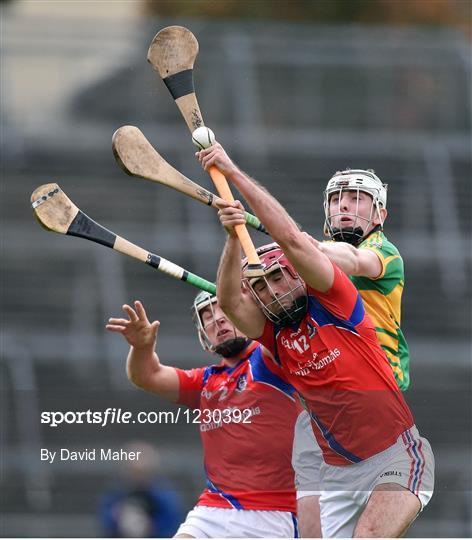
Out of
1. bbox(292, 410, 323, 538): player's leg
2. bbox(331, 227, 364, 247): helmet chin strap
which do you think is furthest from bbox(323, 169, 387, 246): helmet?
bbox(292, 410, 323, 538): player's leg

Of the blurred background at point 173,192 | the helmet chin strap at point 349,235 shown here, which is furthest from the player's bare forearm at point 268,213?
the blurred background at point 173,192

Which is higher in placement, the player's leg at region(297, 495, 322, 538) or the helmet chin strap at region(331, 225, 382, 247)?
the helmet chin strap at region(331, 225, 382, 247)

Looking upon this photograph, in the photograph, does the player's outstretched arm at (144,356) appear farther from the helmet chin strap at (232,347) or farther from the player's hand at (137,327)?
the helmet chin strap at (232,347)

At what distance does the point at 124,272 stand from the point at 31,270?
606 millimetres

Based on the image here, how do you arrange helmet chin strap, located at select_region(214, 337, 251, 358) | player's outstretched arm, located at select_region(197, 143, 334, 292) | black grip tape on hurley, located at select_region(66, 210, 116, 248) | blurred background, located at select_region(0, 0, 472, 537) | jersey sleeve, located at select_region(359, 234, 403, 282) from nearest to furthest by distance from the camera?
player's outstretched arm, located at select_region(197, 143, 334, 292)
jersey sleeve, located at select_region(359, 234, 403, 282)
black grip tape on hurley, located at select_region(66, 210, 116, 248)
helmet chin strap, located at select_region(214, 337, 251, 358)
blurred background, located at select_region(0, 0, 472, 537)

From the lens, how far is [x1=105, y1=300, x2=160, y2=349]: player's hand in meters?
4.57

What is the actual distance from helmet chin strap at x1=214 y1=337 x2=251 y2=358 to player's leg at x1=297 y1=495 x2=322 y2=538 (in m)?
0.63

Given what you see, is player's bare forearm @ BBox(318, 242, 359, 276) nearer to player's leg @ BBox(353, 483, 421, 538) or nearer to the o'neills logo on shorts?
the o'neills logo on shorts

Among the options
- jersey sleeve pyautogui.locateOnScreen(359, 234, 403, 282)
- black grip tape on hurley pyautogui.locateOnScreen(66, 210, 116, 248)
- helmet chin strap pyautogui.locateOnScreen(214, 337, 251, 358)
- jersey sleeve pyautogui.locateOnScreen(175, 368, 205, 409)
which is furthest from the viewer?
jersey sleeve pyautogui.locateOnScreen(175, 368, 205, 409)

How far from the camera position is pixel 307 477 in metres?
4.46

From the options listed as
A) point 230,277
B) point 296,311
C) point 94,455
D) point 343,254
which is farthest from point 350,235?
point 94,455

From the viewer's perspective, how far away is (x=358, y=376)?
4.11 meters

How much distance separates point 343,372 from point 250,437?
691mm

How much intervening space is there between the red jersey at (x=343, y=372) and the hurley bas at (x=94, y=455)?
3.88ft
